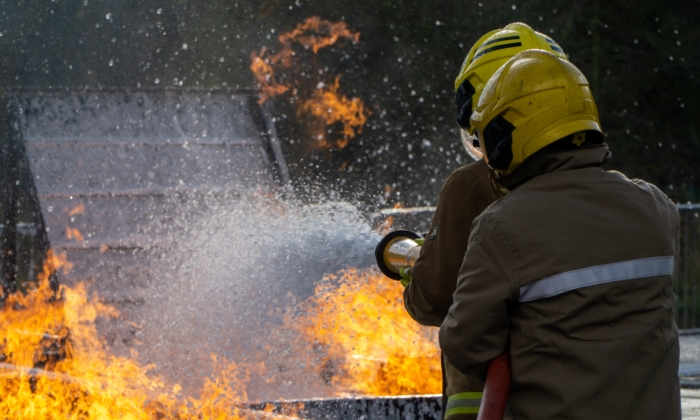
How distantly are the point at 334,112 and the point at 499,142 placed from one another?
7.72 m

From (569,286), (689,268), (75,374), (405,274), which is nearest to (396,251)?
(405,274)

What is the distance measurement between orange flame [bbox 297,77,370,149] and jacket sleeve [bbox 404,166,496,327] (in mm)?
6857

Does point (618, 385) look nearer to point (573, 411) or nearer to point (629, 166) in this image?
point (573, 411)

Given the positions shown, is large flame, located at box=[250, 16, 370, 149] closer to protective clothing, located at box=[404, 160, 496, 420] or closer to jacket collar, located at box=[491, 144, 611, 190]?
protective clothing, located at box=[404, 160, 496, 420]

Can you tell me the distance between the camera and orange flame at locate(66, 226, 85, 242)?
5535 mm

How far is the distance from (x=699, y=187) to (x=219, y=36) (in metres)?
6.38

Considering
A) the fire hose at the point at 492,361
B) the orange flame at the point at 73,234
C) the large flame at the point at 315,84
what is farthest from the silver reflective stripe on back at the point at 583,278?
the large flame at the point at 315,84

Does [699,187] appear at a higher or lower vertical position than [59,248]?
lower

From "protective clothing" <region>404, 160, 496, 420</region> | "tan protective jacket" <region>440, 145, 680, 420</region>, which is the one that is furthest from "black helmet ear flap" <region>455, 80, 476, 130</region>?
"tan protective jacket" <region>440, 145, 680, 420</region>

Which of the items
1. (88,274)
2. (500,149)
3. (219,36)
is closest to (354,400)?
(500,149)

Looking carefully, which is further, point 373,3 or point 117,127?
point 373,3

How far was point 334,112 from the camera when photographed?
9.20m

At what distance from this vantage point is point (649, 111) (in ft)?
33.4

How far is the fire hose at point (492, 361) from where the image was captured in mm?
1435
